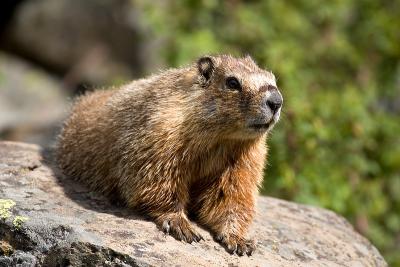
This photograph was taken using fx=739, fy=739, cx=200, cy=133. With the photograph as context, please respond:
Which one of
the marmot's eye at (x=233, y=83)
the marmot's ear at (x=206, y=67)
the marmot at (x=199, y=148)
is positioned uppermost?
the marmot's ear at (x=206, y=67)

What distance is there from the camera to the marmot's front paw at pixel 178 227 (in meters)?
5.72

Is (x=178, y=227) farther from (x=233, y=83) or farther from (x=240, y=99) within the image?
(x=233, y=83)

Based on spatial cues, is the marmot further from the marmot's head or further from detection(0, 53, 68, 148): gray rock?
detection(0, 53, 68, 148): gray rock

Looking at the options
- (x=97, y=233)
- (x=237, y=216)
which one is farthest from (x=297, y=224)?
(x=97, y=233)

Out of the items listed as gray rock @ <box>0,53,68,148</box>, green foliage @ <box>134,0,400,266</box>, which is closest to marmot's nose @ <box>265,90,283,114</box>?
green foliage @ <box>134,0,400,266</box>

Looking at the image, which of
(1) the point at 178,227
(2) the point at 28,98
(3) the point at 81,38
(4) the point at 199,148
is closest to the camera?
(1) the point at 178,227

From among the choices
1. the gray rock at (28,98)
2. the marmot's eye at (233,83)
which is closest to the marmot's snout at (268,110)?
the marmot's eye at (233,83)

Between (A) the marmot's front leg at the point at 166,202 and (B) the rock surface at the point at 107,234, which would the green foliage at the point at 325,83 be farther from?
(A) the marmot's front leg at the point at 166,202

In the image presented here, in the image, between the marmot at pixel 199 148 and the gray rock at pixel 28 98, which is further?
the gray rock at pixel 28 98

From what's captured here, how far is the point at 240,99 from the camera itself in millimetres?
5883

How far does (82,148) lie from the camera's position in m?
7.04

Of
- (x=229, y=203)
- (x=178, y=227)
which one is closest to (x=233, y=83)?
(x=229, y=203)

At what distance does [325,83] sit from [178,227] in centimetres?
716

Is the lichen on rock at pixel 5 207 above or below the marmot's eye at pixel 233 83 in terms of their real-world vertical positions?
below
